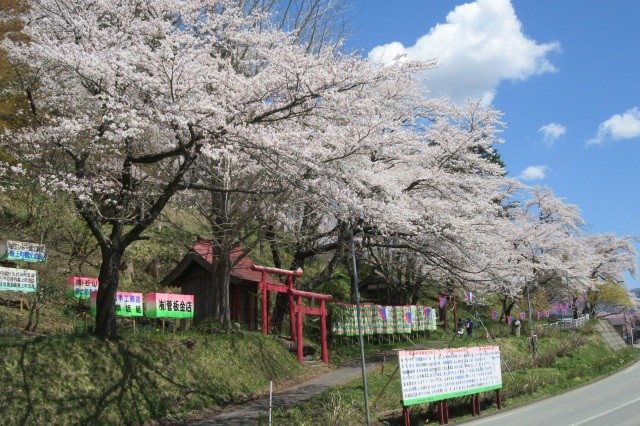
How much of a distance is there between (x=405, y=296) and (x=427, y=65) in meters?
16.2

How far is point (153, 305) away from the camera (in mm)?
15719

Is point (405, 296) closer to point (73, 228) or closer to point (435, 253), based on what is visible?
point (435, 253)

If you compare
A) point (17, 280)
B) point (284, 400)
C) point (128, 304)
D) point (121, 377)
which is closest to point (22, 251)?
point (17, 280)

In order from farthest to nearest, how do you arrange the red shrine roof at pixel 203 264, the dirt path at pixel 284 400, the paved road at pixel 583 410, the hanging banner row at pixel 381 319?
the hanging banner row at pixel 381 319 < the red shrine roof at pixel 203 264 < the paved road at pixel 583 410 < the dirt path at pixel 284 400

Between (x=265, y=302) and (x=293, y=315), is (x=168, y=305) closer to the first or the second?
(x=265, y=302)

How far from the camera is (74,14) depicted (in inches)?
529

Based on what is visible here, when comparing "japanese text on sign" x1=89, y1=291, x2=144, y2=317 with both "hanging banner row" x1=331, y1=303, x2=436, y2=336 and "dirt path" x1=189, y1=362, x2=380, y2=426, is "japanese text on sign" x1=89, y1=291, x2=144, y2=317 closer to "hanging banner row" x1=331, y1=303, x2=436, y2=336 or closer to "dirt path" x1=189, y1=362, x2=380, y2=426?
"dirt path" x1=189, y1=362, x2=380, y2=426

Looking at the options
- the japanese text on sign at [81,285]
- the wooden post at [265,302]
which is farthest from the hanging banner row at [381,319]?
the japanese text on sign at [81,285]

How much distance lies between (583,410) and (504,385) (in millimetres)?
2694

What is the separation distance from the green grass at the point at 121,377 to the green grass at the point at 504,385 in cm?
229

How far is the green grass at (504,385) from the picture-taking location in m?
12.9

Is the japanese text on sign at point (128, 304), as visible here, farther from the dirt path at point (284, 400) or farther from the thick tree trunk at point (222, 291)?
the dirt path at point (284, 400)

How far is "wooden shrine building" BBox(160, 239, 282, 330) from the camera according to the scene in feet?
69.8

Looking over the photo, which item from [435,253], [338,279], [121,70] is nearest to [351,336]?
[435,253]
